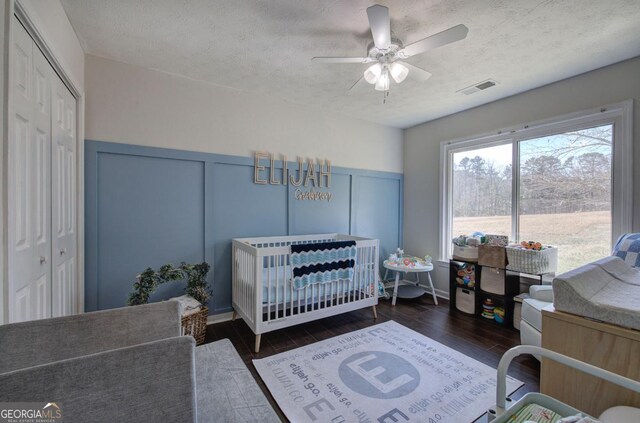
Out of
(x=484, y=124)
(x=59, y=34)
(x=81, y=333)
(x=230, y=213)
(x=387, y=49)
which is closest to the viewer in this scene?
(x=81, y=333)

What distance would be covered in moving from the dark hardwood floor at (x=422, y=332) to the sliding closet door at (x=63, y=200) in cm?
113

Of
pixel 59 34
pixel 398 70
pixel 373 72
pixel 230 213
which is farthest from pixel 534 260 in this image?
pixel 59 34

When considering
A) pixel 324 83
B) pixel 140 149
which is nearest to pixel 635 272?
pixel 324 83

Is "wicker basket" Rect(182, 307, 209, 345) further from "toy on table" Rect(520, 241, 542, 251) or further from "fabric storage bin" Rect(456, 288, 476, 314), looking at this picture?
"toy on table" Rect(520, 241, 542, 251)

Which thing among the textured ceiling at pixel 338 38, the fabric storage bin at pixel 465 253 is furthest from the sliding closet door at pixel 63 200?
the fabric storage bin at pixel 465 253

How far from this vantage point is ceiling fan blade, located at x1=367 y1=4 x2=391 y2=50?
4.69 feet

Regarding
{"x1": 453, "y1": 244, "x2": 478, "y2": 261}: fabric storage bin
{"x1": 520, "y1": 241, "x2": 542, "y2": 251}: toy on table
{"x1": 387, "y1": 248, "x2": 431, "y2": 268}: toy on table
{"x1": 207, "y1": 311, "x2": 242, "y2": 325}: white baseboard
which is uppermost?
{"x1": 520, "y1": 241, "x2": 542, "y2": 251}: toy on table

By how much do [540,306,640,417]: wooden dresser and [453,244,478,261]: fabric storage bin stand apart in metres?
2.31

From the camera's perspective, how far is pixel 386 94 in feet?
9.45

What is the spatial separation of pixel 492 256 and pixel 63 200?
375 centimetres

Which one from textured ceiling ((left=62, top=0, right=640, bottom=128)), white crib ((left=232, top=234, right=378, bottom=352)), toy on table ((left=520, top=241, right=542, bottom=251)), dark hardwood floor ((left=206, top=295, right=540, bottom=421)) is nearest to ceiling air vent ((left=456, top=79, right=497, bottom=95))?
textured ceiling ((left=62, top=0, right=640, bottom=128))

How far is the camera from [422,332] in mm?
2658

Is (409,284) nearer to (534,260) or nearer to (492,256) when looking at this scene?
(492,256)

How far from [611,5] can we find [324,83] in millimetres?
2000
